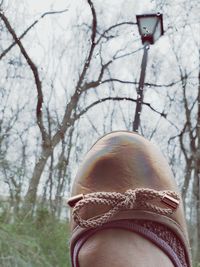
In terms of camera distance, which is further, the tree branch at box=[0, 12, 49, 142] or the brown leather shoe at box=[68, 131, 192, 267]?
the tree branch at box=[0, 12, 49, 142]

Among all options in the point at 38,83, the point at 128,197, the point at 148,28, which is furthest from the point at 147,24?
the point at 128,197

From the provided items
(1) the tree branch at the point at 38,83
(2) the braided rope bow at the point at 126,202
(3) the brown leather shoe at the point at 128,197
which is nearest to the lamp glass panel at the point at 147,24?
(1) the tree branch at the point at 38,83

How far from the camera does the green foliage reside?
2498 millimetres

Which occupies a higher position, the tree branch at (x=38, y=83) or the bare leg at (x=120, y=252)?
the tree branch at (x=38, y=83)

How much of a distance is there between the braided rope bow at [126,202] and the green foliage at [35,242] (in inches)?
61.9

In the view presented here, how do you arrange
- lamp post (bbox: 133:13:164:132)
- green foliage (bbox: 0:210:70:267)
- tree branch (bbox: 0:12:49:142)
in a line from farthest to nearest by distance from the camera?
tree branch (bbox: 0:12:49:142)
lamp post (bbox: 133:13:164:132)
green foliage (bbox: 0:210:70:267)

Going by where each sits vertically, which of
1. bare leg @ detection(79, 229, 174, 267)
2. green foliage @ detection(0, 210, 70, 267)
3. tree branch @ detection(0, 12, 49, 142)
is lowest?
green foliage @ detection(0, 210, 70, 267)

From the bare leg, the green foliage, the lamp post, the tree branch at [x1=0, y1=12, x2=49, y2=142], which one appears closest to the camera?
the bare leg

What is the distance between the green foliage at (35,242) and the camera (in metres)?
2.50

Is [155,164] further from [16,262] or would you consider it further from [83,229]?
[16,262]

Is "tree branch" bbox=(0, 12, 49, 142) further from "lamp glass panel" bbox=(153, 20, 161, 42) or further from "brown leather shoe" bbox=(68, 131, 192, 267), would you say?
"brown leather shoe" bbox=(68, 131, 192, 267)

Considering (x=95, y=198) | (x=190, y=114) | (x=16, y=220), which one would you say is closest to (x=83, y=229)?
(x=95, y=198)

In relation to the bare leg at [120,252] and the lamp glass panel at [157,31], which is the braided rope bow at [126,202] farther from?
the lamp glass panel at [157,31]

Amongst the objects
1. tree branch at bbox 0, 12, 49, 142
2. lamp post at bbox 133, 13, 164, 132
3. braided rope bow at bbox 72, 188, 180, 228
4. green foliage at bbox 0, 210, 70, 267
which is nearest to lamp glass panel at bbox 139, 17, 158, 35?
lamp post at bbox 133, 13, 164, 132
